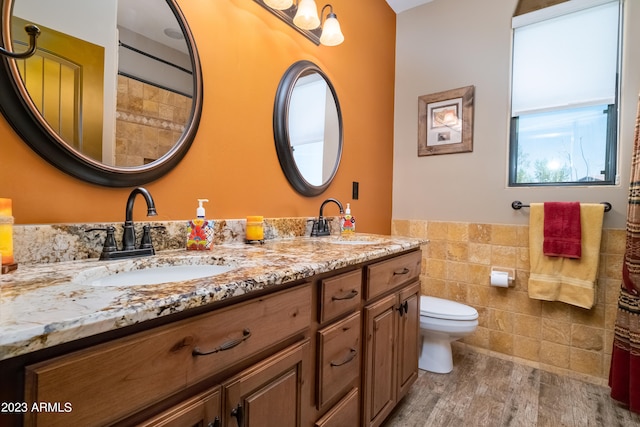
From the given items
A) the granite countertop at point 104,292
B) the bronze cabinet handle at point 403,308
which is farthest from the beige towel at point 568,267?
the granite countertop at point 104,292

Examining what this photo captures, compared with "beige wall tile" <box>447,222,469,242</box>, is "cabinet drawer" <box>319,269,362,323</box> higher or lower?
lower

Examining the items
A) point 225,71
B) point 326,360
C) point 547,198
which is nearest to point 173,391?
point 326,360

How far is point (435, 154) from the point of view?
244 cm

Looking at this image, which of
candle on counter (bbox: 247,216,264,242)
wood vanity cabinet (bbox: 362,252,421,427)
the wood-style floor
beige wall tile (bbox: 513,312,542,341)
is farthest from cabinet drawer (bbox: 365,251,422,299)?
beige wall tile (bbox: 513,312,542,341)

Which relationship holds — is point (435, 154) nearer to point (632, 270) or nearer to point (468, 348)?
point (632, 270)

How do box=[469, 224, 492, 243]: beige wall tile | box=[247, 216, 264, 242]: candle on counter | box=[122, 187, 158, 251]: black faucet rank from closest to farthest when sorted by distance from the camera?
box=[122, 187, 158, 251]: black faucet → box=[247, 216, 264, 242]: candle on counter → box=[469, 224, 492, 243]: beige wall tile

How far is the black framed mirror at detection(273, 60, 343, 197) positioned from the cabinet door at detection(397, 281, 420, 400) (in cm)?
78

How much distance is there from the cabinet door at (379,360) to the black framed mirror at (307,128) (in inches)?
31.4

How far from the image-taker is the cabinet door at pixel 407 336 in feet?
4.79

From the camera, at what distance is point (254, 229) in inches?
52.6

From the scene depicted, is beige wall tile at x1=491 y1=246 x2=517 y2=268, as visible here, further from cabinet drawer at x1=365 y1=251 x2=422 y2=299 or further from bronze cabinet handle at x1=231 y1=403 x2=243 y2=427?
bronze cabinet handle at x1=231 y1=403 x2=243 y2=427

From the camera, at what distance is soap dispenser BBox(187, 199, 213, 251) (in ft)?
3.62

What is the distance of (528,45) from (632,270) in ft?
5.19

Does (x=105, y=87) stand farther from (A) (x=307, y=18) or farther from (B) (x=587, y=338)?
(B) (x=587, y=338)
